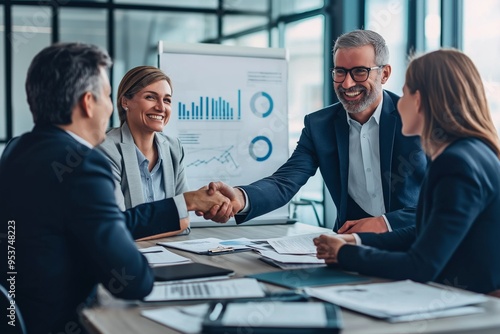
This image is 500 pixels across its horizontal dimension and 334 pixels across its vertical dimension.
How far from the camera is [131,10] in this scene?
6922mm

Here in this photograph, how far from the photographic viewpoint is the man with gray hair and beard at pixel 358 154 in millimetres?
3023

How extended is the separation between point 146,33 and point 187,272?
536cm

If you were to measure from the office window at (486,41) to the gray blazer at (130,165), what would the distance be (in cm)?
221

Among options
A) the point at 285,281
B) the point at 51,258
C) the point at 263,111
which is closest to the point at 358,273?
the point at 285,281

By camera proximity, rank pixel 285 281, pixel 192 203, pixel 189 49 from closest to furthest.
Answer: pixel 285 281, pixel 192 203, pixel 189 49

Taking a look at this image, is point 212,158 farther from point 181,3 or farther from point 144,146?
point 181,3

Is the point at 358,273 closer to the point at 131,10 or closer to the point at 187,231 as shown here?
the point at 187,231

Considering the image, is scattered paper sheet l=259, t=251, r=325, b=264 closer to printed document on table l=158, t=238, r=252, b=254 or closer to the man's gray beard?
printed document on table l=158, t=238, r=252, b=254

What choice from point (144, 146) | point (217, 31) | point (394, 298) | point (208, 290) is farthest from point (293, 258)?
point (217, 31)

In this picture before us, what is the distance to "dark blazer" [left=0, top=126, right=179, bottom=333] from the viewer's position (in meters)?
1.64

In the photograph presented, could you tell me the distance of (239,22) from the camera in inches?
287

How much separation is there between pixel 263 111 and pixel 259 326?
3302mm

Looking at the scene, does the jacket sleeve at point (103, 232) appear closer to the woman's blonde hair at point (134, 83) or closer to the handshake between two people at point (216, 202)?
the handshake between two people at point (216, 202)

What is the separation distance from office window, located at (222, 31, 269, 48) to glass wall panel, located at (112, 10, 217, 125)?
0.35 m
